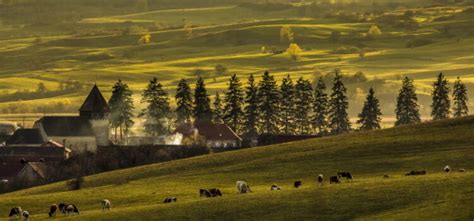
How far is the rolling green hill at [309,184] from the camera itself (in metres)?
84.4

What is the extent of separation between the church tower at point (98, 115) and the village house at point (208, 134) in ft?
32.0

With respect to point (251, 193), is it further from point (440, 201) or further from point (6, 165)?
point (6, 165)

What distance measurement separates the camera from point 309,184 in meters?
103

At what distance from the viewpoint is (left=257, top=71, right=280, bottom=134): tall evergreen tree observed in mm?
178500

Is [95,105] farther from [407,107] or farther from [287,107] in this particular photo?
[407,107]

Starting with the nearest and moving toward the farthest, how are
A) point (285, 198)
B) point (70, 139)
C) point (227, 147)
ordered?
point (285, 198)
point (227, 147)
point (70, 139)

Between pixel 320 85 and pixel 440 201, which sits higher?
pixel 320 85

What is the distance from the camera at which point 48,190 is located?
402 ft

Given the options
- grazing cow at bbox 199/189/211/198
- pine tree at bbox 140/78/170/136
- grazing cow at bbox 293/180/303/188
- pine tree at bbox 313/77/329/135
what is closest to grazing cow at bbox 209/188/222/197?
grazing cow at bbox 199/189/211/198

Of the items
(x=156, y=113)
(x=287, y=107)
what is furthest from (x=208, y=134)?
(x=156, y=113)

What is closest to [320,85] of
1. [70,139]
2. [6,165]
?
[70,139]

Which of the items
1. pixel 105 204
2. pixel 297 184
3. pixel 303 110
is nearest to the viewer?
pixel 105 204

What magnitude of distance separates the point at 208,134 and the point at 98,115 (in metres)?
16.2

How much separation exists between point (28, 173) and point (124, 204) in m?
49.5
